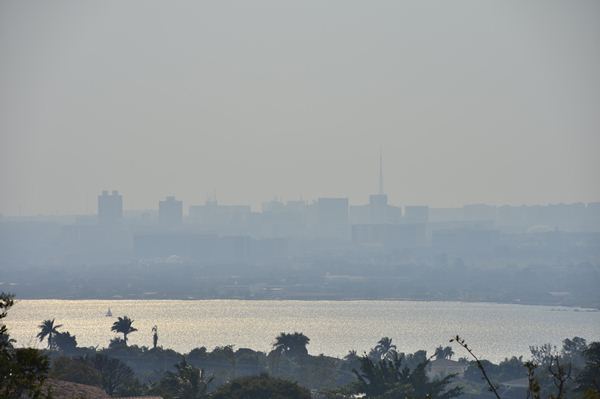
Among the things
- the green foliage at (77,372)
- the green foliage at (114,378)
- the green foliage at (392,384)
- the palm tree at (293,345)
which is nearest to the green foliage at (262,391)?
the green foliage at (392,384)

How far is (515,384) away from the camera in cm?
8612

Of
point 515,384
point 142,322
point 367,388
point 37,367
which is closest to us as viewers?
point 37,367

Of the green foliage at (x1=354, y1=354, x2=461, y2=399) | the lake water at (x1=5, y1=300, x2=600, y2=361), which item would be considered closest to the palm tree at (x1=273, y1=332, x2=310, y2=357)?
the green foliage at (x1=354, y1=354, x2=461, y2=399)

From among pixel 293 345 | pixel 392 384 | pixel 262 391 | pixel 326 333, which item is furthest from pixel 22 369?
pixel 326 333

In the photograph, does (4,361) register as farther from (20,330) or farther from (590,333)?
(590,333)

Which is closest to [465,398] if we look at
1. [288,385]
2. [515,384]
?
[515,384]

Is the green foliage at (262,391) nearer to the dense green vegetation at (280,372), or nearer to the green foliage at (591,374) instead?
the dense green vegetation at (280,372)

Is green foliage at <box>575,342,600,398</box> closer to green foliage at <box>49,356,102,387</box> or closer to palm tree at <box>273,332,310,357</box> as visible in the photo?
green foliage at <box>49,356,102,387</box>

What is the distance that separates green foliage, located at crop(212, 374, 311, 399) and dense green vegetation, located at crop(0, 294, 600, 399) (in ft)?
0.11

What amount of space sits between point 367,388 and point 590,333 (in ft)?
428

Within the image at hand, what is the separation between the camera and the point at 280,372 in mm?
85625

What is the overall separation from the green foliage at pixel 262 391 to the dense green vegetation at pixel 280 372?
34mm

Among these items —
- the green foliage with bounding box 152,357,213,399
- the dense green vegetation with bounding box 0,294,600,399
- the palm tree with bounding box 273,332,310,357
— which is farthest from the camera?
the palm tree with bounding box 273,332,310,357

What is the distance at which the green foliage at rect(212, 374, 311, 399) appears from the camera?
50094mm
